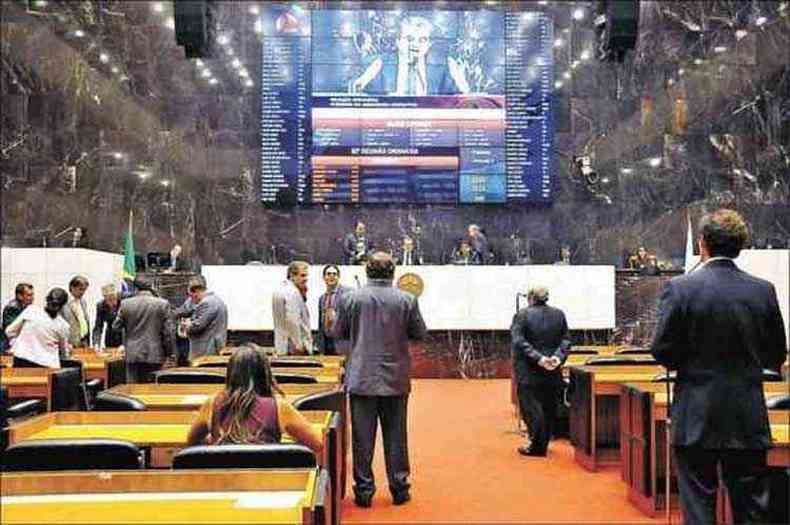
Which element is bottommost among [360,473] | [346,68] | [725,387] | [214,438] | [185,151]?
[360,473]

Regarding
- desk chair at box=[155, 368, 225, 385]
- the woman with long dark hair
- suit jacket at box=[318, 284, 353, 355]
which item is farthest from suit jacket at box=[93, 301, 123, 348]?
desk chair at box=[155, 368, 225, 385]

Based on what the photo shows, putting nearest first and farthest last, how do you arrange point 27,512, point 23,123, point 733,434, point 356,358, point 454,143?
point 27,512 < point 733,434 < point 356,358 < point 23,123 < point 454,143

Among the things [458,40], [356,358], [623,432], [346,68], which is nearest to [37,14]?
[346,68]

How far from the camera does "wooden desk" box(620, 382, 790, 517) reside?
14.3 feet

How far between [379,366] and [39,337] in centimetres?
236

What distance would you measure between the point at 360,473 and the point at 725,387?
2473mm

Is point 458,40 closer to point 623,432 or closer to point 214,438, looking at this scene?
point 623,432

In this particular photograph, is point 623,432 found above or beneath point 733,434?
beneath

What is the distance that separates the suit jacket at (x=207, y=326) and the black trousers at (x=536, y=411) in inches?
103

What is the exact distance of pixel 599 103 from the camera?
13039 millimetres

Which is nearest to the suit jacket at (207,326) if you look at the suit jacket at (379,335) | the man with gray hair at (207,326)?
the man with gray hair at (207,326)

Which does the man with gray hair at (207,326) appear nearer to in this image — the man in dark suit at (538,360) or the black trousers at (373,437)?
the man in dark suit at (538,360)

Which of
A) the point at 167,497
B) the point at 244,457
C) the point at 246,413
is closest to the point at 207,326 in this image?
the point at 246,413

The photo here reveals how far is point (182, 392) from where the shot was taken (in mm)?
4441
